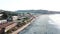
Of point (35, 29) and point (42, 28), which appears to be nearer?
point (35, 29)

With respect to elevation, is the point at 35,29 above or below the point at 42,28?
above

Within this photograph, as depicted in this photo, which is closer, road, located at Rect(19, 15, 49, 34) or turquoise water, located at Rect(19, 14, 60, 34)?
turquoise water, located at Rect(19, 14, 60, 34)

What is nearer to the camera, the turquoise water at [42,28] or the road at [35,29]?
the turquoise water at [42,28]
